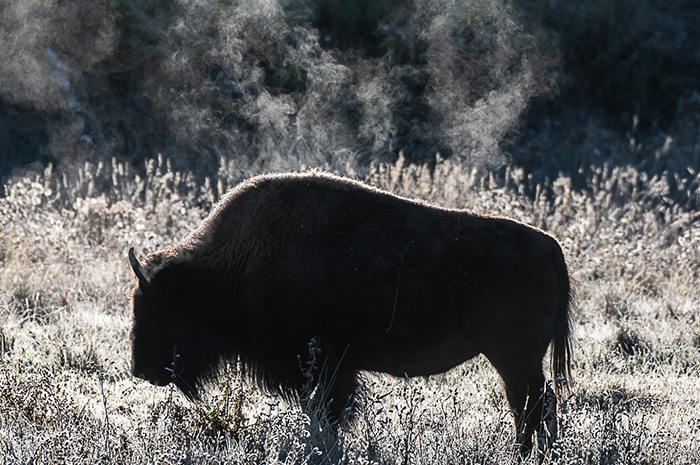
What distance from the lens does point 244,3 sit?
51.8ft

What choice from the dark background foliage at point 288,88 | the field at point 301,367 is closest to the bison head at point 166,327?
the field at point 301,367

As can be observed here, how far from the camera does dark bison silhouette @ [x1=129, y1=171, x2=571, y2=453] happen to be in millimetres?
3963

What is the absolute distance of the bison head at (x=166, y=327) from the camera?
4.21 m

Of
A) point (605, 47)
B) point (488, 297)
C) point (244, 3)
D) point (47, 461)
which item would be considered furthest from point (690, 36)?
point (47, 461)

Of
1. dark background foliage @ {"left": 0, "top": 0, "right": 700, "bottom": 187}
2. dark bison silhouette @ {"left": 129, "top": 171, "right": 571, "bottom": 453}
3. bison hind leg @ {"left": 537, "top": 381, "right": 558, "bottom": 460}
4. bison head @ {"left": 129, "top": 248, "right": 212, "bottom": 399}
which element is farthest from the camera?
dark background foliage @ {"left": 0, "top": 0, "right": 700, "bottom": 187}

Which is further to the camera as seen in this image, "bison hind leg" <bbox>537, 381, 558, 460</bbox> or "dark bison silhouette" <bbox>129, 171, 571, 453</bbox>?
"dark bison silhouette" <bbox>129, 171, 571, 453</bbox>

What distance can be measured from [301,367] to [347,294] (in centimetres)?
Answer: 43

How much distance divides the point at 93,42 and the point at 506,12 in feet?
29.0

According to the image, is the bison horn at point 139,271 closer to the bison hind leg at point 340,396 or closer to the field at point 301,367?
the field at point 301,367

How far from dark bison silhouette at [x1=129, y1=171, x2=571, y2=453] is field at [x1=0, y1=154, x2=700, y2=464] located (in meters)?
0.20

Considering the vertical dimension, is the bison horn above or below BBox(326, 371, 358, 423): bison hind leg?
above

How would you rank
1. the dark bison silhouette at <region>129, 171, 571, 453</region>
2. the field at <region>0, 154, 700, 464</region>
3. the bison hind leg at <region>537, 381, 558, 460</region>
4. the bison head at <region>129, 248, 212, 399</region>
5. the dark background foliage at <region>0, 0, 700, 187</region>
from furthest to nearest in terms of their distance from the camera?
the dark background foliage at <region>0, 0, 700, 187</region> → the bison head at <region>129, 248, 212, 399</region> → the dark bison silhouette at <region>129, 171, 571, 453</region> → the bison hind leg at <region>537, 381, 558, 460</region> → the field at <region>0, 154, 700, 464</region>

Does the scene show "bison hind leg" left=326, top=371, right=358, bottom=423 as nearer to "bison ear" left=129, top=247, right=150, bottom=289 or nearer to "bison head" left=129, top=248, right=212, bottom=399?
"bison head" left=129, top=248, right=212, bottom=399

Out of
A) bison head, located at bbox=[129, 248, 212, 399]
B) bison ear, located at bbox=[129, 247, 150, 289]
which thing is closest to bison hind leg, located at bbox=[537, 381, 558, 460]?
bison head, located at bbox=[129, 248, 212, 399]
